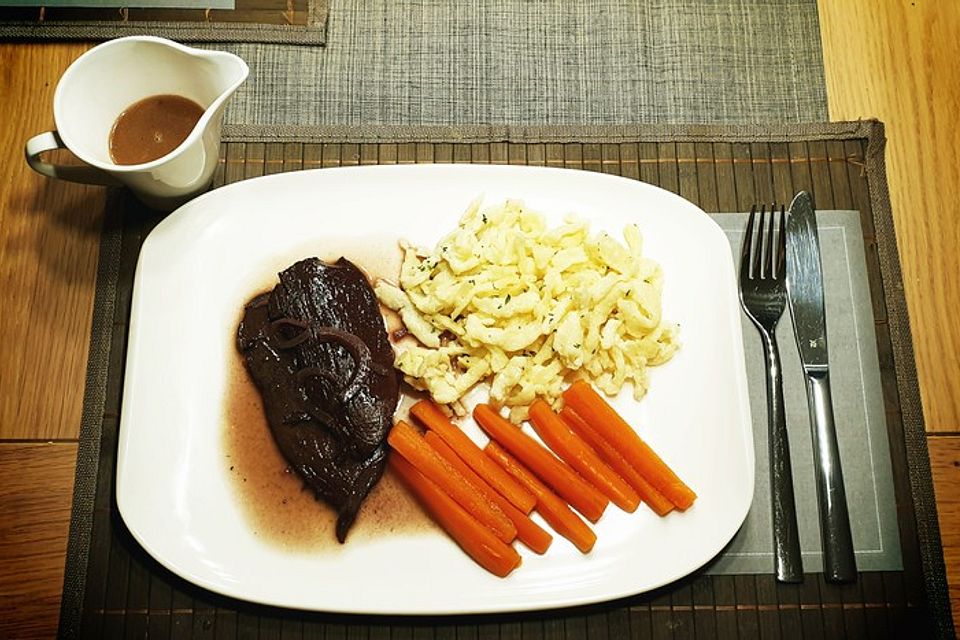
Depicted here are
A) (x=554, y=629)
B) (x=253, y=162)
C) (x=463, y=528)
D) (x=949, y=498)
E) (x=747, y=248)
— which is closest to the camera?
(x=463, y=528)

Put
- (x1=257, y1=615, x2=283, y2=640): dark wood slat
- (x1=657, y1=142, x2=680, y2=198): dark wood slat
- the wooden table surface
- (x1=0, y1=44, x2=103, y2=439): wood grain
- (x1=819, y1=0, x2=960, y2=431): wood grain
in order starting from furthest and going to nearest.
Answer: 1. (x1=657, y1=142, x2=680, y2=198): dark wood slat
2. (x1=819, y1=0, x2=960, y2=431): wood grain
3. (x1=0, y1=44, x2=103, y2=439): wood grain
4. the wooden table surface
5. (x1=257, y1=615, x2=283, y2=640): dark wood slat

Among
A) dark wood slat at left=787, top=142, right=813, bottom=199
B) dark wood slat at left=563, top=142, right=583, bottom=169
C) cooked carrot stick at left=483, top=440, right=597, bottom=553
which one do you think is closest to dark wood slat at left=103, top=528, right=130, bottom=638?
cooked carrot stick at left=483, top=440, right=597, bottom=553

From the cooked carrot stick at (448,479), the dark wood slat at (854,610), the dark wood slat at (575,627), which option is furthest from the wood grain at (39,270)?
the dark wood slat at (854,610)

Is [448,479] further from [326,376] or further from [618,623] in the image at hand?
[618,623]

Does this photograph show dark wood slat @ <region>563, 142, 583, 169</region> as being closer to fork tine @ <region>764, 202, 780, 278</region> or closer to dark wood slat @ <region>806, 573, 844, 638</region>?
fork tine @ <region>764, 202, 780, 278</region>

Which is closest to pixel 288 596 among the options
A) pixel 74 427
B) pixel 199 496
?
pixel 199 496

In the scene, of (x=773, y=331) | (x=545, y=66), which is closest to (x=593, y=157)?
(x=545, y=66)
